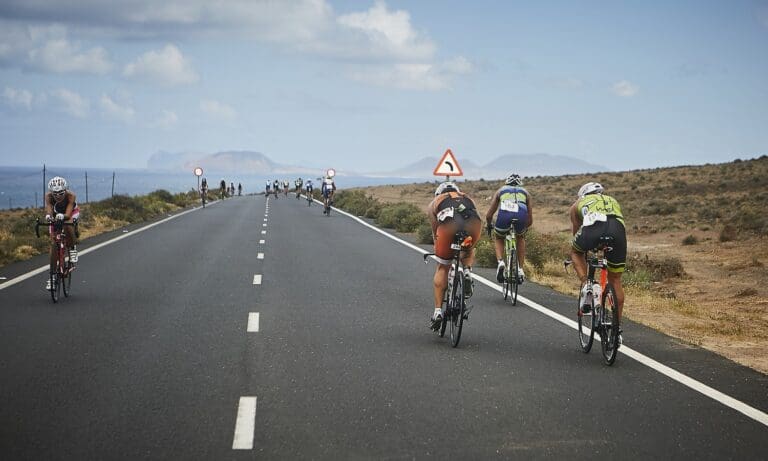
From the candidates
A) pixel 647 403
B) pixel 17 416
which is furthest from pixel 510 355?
pixel 17 416

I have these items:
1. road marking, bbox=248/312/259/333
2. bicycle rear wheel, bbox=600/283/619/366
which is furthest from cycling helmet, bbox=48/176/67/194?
bicycle rear wheel, bbox=600/283/619/366

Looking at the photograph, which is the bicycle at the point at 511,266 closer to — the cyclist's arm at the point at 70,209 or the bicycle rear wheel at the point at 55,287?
the cyclist's arm at the point at 70,209

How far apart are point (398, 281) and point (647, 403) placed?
8.54 meters

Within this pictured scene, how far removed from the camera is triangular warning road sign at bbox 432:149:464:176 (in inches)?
922

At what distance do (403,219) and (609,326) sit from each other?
2279 centimetres

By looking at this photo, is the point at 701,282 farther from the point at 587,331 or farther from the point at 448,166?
the point at 587,331

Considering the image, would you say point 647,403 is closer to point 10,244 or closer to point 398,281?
point 398,281

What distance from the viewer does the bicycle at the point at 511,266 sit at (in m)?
12.7

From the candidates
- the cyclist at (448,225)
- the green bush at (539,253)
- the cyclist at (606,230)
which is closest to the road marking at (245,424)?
the cyclist at (448,225)

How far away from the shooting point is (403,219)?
102 ft

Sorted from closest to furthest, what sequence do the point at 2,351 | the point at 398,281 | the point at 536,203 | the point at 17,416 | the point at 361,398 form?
the point at 17,416, the point at 361,398, the point at 2,351, the point at 398,281, the point at 536,203

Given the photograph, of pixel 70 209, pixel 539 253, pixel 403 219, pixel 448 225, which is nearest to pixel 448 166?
pixel 539 253

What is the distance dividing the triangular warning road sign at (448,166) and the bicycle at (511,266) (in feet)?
33.8

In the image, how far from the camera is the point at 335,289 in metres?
14.1
